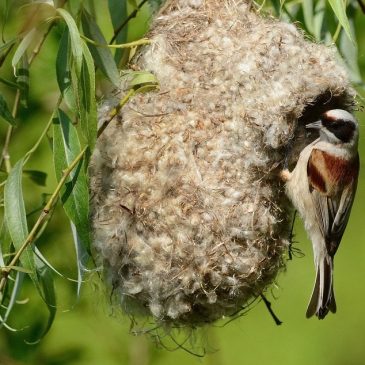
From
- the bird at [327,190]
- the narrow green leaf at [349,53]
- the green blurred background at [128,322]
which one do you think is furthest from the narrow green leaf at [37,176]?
the narrow green leaf at [349,53]

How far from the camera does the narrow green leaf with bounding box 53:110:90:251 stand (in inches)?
109

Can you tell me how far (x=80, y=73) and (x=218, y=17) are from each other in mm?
882

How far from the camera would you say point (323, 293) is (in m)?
3.56

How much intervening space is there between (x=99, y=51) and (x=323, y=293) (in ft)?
4.26

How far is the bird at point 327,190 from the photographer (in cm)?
344

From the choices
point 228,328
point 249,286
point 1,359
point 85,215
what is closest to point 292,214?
point 249,286

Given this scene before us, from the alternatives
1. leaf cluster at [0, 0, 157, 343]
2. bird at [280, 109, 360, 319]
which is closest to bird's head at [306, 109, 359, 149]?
bird at [280, 109, 360, 319]

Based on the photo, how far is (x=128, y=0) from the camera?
3506 millimetres

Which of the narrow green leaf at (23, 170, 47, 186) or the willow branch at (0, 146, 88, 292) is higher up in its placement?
the willow branch at (0, 146, 88, 292)

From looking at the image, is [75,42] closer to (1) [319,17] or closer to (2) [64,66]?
(2) [64,66]

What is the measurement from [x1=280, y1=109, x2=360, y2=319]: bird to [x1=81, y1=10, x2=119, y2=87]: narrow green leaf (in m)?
0.83

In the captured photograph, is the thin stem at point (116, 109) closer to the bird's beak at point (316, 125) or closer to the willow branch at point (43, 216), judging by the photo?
the willow branch at point (43, 216)

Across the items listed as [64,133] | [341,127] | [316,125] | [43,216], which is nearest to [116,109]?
[64,133]

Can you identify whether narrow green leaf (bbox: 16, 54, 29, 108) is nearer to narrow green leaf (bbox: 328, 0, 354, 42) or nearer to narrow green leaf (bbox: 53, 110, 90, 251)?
narrow green leaf (bbox: 53, 110, 90, 251)
